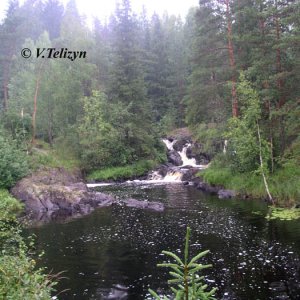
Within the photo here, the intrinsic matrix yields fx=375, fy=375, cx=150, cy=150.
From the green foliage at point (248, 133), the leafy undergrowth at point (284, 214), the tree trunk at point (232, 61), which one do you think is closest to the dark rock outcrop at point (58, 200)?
the leafy undergrowth at point (284, 214)

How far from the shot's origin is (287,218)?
2147 cm

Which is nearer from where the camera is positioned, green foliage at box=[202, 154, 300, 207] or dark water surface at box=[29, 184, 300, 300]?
dark water surface at box=[29, 184, 300, 300]

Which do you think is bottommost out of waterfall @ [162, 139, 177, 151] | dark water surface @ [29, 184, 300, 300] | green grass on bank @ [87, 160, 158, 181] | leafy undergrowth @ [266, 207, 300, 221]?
dark water surface @ [29, 184, 300, 300]

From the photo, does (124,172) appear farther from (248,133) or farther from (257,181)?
(248,133)

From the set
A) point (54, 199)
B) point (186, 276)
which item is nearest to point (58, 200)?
point (54, 199)

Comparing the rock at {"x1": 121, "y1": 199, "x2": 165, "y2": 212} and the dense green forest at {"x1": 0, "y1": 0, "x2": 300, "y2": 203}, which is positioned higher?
the dense green forest at {"x1": 0, "y1": 0, "x2": 300, "y2": 203}

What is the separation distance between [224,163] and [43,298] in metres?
28.4

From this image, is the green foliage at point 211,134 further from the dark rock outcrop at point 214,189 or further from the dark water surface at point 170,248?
the dark water surface at point 170,248

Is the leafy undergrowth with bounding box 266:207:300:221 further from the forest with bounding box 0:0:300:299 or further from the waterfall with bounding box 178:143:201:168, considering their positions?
the waterfall with bounding box 178:143:201:168

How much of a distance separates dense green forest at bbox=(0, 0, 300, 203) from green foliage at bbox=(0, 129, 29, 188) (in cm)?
10

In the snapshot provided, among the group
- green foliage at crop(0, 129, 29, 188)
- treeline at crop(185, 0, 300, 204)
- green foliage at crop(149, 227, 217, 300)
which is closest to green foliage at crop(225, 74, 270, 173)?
treeline at crop(185, 0, 300, 204)

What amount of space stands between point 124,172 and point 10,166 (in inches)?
625

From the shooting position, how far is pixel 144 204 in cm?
2755

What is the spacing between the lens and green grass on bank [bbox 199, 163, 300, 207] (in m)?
24.9
